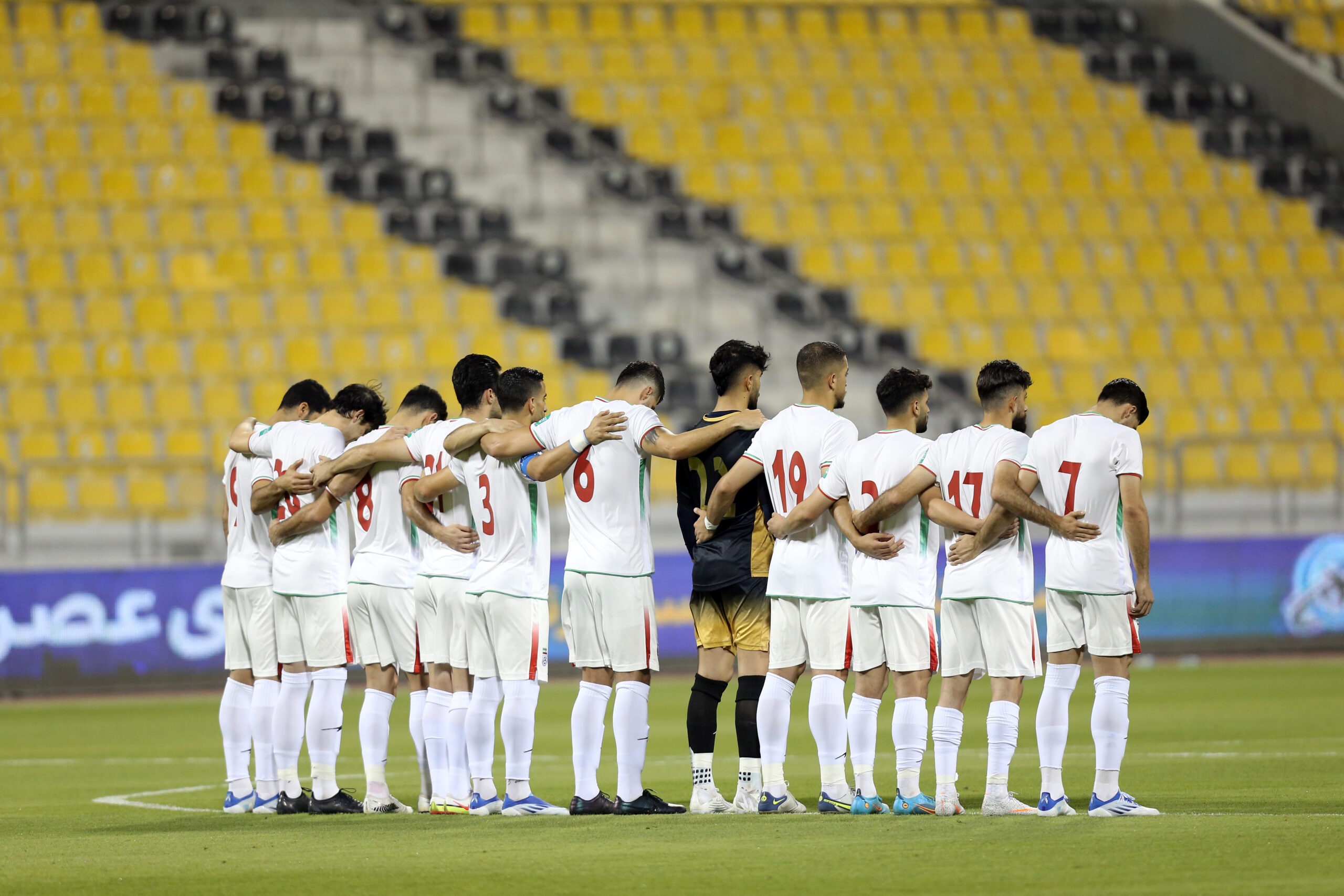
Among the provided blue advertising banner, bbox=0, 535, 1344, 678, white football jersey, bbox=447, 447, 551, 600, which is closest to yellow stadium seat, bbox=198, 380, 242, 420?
blue advertising banner, bbox=0, 535, 1344, 678

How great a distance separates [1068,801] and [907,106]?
59.4ft

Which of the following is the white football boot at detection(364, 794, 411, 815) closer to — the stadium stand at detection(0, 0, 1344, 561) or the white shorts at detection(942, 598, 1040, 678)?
the white shorts at detection(942, 598, 1040, 678)

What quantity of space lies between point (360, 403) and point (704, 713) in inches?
104

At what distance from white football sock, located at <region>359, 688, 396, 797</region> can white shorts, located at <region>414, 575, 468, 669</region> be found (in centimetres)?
37

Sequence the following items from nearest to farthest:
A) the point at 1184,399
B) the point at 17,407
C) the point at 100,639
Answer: the point at 100,639
the point at 17,407
the point at 1184,399

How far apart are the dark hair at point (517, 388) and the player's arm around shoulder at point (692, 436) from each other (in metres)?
0.66

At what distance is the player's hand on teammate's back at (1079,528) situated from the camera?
26.8 ft

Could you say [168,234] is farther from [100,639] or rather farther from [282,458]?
[282,458]

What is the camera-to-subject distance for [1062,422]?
325 inches

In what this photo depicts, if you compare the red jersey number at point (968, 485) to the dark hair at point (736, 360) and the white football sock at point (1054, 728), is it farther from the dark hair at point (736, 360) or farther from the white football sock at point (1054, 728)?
the dark hair at point (736, 360)

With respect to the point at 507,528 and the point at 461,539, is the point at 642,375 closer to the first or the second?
the point at 507,528

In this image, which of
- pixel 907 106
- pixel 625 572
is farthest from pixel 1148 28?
pixel 625 572

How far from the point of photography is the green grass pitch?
6.56 m

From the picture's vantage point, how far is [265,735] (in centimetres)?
955
